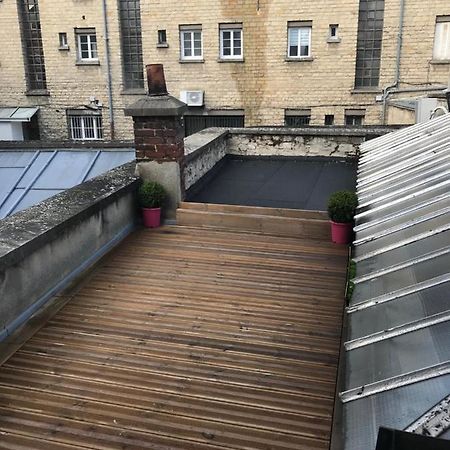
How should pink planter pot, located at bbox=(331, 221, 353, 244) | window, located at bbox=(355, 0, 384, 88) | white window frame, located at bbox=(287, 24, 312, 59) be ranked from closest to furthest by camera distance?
1. pink planter pot, located at bbox=(331, 221, 353, 244)
2. window, located at bbox=(355, 0, 384, 88)
3. white window frame, located at bbox=(287, 24, 312, 59)

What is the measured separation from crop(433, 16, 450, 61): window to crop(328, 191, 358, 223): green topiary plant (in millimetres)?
14947

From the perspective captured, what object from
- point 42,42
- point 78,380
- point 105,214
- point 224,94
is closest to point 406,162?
point 105,214

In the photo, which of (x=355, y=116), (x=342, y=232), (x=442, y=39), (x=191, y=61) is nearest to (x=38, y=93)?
(x=191, y=61)

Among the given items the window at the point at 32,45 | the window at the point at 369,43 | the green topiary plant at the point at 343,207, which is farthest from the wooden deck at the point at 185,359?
the window at the point at 32,45

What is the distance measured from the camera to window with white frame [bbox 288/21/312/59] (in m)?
18.3

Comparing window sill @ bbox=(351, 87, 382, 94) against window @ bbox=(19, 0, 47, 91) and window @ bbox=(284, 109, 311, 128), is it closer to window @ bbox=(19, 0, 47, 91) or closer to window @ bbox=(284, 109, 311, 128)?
window @ bbox=(284, 109, 311, 128)

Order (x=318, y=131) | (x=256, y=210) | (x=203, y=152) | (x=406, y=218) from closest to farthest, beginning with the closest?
(x=406, y=218) → (x=256, y=210) → (x=203, y=152) → (x=318, y=131)

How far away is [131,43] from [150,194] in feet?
53.8

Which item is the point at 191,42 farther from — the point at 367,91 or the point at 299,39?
the point at 367,91

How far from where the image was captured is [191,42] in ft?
63.5

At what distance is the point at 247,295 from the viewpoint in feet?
14.1

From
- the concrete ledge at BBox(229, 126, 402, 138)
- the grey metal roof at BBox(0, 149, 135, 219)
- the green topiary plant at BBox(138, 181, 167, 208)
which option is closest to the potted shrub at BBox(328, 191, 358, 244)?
the green topiary plant at BBox(138, 181, 167, 208)

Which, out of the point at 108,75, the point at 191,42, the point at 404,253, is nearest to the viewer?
the point at 404,253

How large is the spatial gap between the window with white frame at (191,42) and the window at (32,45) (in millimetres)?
6454
